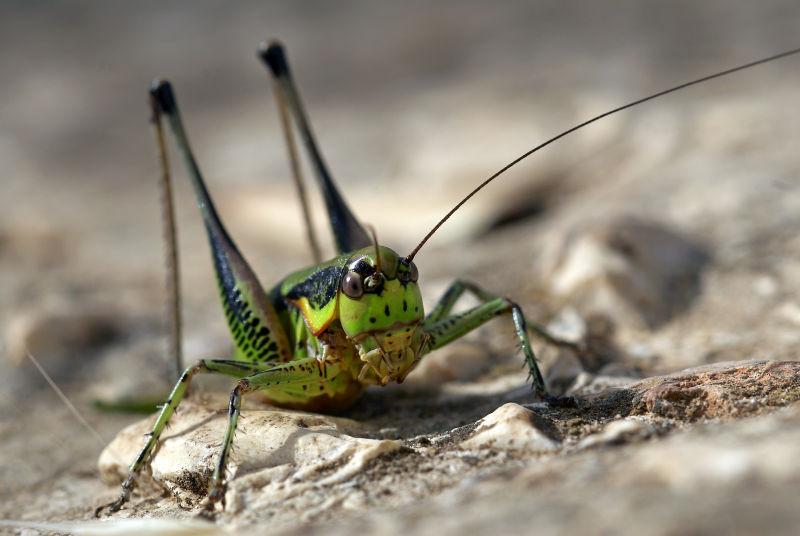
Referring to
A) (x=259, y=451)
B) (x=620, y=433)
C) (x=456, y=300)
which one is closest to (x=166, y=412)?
(x=259, y=451)

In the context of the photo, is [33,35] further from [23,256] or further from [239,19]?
[23,256]

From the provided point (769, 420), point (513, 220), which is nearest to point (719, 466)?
point (769, 420)

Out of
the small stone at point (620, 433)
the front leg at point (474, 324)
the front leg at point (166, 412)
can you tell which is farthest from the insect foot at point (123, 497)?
the small stone at point (620, 433)

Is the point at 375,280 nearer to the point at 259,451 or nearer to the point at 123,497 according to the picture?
the point at 259,451

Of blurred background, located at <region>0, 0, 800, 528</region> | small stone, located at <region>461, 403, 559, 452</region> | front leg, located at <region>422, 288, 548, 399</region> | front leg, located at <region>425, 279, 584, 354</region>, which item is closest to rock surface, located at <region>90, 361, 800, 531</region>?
small stone, located at <region>461, 403, 559, 452</region>

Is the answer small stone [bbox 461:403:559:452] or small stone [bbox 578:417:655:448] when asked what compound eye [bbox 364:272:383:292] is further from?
small stone [bbox 578:417:655:448]

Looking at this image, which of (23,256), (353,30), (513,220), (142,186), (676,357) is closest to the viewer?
(676,357)
